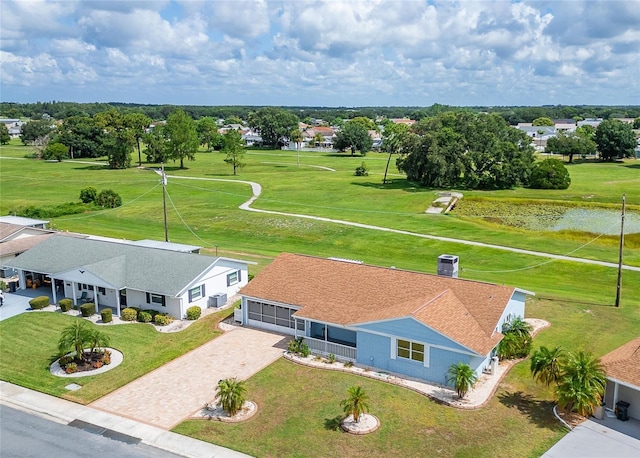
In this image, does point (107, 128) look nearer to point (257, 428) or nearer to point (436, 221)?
point (436, 221)

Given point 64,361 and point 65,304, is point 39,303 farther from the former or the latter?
point 64,361

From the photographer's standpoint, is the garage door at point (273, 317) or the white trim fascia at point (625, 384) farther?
the garage door at point (273, 317)

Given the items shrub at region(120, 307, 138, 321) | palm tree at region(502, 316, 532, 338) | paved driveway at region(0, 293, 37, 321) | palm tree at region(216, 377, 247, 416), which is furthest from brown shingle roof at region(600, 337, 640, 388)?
paved driveway at region(0, 293, 37, 321)

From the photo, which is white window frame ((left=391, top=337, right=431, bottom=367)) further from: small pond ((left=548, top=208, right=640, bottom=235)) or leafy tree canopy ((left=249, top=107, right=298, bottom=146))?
leafy tree canopy ((left=249, top=107, right=298, bottom=146))

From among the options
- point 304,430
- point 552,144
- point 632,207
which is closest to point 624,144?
point 552,144

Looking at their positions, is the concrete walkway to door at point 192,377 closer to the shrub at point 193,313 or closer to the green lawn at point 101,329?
the green lawn at point 101,329

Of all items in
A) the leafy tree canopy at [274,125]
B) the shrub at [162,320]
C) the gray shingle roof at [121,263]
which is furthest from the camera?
the leafy tree canopy at [274,125]

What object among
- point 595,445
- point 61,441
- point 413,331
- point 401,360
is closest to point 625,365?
point 595,445

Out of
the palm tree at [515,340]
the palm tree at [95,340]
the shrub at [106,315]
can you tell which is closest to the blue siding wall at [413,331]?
the palm tree at [515,340]
